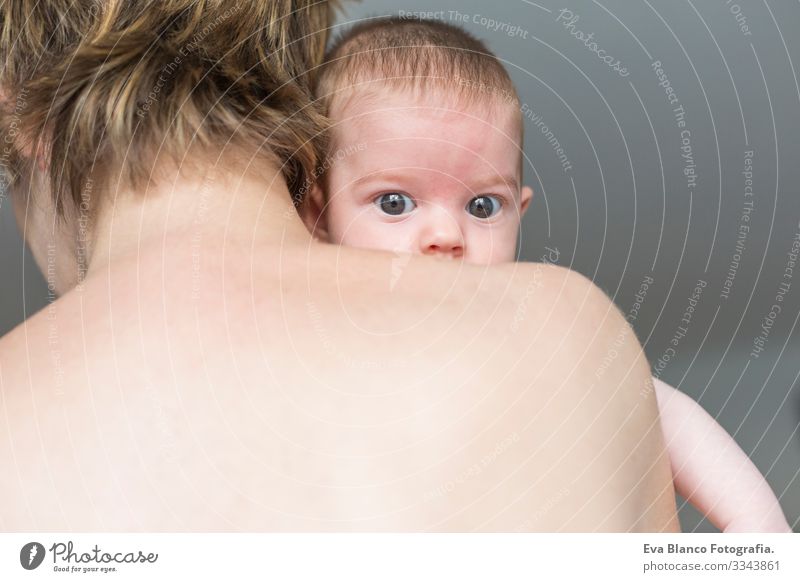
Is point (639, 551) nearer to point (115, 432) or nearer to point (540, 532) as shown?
point (540, 532)

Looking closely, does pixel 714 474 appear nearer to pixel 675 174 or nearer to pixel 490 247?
pixel 490 247

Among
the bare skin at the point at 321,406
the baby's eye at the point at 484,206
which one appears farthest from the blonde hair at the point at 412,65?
the bare skin at the point at 321,406

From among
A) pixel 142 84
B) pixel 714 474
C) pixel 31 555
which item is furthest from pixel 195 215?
pixel 714 474

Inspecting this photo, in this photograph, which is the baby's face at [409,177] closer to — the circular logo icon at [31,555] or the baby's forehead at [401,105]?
Answer: the baby's forehead at [401,105]

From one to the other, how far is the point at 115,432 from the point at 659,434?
0.38 m

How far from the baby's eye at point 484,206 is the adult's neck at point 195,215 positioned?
352 millimetres

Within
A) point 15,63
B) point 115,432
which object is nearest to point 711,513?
point 115,432

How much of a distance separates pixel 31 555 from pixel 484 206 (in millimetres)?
Answer: 615

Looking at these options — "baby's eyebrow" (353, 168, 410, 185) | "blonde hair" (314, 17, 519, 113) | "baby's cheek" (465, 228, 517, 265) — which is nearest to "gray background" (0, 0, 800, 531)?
"blonde hair" (314, 17, 519, 113)

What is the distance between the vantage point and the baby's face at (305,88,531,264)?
98 centimetres

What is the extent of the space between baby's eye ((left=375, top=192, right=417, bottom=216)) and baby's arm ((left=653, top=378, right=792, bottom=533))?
361mm

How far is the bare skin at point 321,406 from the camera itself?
54 cm

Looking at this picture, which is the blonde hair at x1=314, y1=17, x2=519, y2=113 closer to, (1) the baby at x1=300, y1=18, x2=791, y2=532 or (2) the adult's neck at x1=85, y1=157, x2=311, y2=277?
(1) the baby at x1=300, y1=18, x2=791, y2=532

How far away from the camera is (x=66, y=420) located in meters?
0.55
